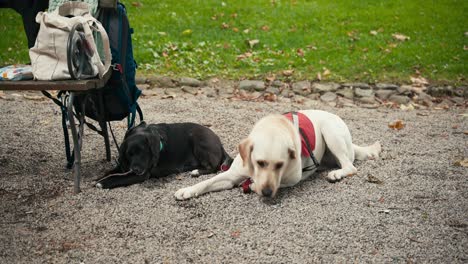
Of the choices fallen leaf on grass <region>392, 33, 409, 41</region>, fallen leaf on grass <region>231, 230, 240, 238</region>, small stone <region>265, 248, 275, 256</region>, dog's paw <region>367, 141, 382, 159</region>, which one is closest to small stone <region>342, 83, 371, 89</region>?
fallen leaf on grass <region>392, 33, 409, 41</region>

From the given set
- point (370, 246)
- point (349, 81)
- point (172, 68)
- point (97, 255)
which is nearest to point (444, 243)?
point (370, 246)

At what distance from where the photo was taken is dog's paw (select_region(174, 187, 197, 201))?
4.29m

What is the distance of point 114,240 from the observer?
11.9 ft

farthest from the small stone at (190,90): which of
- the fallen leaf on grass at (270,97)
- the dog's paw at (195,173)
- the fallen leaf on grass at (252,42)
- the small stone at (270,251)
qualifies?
the small stone at (270,251)

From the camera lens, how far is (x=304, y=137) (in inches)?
181

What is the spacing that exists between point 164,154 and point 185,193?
2.39ft

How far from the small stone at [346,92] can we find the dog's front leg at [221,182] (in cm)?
445

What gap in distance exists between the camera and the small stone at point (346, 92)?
334 inches

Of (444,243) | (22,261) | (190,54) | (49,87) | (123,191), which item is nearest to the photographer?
(22,261)

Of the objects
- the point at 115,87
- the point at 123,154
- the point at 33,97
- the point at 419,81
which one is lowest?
the point at 33,97

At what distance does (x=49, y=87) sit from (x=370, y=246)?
2.80 meters

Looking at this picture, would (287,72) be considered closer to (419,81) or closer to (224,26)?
(419,81)

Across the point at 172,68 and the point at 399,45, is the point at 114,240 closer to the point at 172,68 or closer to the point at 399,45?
the point at 172,68

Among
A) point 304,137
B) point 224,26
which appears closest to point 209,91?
point 224,26
